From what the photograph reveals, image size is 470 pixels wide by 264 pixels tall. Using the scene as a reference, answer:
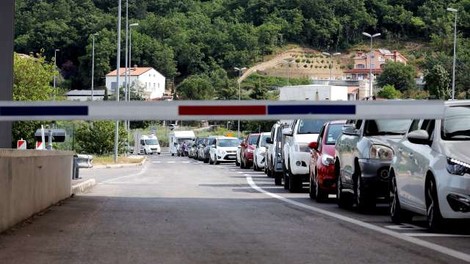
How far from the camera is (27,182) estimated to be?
1452cm

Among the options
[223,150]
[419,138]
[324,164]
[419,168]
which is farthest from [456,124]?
[223,150]

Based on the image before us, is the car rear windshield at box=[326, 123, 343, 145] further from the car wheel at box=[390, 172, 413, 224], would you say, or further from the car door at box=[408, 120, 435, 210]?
the car door at box=[408, 120, 435, 210]

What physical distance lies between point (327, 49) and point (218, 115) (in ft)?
357

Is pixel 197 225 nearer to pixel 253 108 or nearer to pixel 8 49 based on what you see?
pixel 253 108

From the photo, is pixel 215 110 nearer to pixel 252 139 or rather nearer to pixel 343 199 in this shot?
pixel 343 199

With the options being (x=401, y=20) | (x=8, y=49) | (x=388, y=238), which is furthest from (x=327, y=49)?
(x=388, y=238)

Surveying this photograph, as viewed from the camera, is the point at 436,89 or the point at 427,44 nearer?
the point at 436,89

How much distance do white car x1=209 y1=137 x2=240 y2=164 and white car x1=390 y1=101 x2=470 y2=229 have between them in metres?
42.6

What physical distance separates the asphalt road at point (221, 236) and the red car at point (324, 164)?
81 centimetres

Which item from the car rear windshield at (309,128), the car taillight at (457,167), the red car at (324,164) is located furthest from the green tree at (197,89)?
the car taillight at (457,167)

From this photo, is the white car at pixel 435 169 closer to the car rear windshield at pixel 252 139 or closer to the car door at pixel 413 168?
the car door at pixel 413 168

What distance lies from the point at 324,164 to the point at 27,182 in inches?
289

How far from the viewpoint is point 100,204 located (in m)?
19.0

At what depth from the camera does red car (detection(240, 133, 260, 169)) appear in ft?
154
